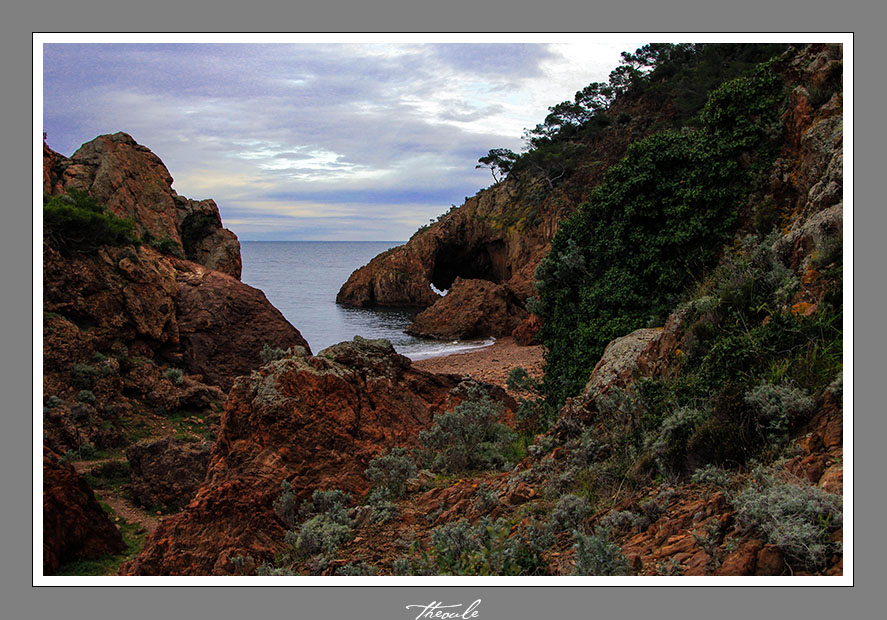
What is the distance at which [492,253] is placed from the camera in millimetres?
47844

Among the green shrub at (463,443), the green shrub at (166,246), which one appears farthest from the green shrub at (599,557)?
the green shrub at (166,246)

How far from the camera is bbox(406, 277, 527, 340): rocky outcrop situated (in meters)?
34.3

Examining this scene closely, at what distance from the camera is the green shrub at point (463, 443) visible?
753cm

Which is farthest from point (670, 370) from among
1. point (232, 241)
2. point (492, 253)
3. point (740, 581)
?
point (492, 253)

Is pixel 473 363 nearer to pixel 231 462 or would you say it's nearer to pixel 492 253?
pixel 231 462

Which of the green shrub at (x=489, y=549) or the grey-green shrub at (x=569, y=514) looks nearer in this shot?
the green shrub at (x=489, y=549)

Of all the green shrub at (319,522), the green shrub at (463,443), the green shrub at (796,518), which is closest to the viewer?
the green shrub at (796,518)

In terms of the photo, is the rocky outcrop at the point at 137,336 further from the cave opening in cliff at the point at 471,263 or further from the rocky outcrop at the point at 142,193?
the cave opening in cliff at the point at 471,263

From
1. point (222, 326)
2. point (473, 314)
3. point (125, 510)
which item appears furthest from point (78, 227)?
point (473, 314)

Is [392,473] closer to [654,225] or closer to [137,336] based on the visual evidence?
[654,225]

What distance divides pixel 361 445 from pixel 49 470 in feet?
12.4

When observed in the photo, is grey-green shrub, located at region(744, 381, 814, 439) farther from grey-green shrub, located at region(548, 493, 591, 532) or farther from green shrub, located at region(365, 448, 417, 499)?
green shrub, located at region(365, 448, 417, 499)

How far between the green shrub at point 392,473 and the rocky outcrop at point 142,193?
17.3 metres

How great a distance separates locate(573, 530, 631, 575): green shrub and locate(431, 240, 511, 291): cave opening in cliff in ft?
132
